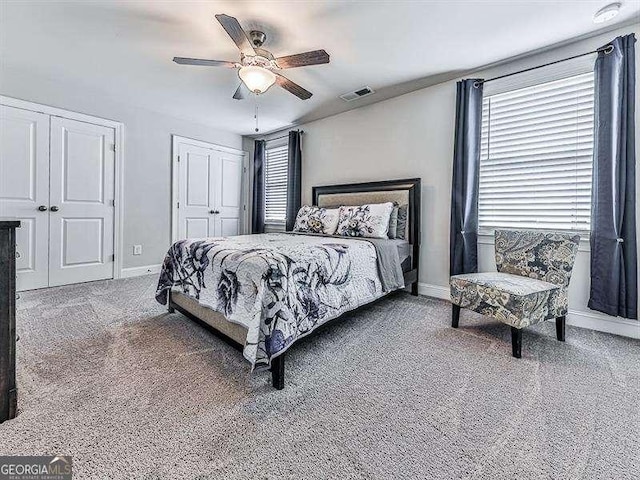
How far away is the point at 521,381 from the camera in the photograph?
5.49 ft

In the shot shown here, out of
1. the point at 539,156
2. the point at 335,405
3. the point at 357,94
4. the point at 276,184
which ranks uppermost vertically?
the point at 357,94

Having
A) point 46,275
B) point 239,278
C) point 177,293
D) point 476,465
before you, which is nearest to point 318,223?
point 177,293

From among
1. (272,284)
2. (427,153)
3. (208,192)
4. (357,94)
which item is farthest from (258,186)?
(272,284)

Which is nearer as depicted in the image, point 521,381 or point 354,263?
point 521,381

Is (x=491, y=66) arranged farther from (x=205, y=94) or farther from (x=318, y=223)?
(x=205, y=94)

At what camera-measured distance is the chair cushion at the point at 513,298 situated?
76.6 inches

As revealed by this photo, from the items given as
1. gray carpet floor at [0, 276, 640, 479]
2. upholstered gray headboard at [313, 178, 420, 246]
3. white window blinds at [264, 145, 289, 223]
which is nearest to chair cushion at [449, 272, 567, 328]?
gray carpet floor at [0, 276, 640, 479]

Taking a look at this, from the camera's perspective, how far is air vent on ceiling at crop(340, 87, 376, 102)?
348 cm

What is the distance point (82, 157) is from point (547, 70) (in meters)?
5.05

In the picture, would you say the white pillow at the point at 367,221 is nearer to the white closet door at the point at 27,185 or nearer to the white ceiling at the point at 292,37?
the white ceiling at the point at 292,37

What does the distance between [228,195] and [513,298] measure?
15.2 ft

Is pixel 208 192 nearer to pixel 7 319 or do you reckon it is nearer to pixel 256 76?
pixel 256 76

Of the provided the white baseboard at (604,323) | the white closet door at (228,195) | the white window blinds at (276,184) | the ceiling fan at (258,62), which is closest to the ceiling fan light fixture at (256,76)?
the ceiling fan at (258,62)

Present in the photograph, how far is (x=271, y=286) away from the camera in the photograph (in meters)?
1.58
